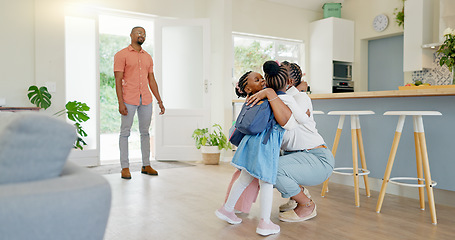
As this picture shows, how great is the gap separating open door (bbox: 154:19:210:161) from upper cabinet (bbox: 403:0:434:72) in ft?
9.49

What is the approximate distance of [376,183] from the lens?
3.37 m

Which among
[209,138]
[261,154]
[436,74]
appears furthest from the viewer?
[436,74]

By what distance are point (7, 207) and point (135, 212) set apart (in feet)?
6.58

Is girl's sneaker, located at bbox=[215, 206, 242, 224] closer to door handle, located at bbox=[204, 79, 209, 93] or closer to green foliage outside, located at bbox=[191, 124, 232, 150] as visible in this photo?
green foliage outside, located at bbox=[191, 124, 232, 150]

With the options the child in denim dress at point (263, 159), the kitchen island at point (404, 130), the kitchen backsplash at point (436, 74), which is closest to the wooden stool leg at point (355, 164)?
the kitchen island at point (404, 130)

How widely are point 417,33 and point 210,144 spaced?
332cm

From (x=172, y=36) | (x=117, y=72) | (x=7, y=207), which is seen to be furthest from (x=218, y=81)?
(x=7, y=207)

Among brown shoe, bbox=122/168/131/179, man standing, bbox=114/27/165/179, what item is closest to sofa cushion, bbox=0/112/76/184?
man standing, bbox=114/27/165/179

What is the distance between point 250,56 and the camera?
21.1 ft

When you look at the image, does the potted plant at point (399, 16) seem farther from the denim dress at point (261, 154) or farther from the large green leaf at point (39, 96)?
the large green leaf at point (39, 96)

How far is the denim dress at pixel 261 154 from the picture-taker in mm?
2135

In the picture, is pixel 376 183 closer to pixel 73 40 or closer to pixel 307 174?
pixel 307 174

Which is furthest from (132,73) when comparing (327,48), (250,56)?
(327,48)

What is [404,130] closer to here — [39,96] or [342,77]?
[342,77]
